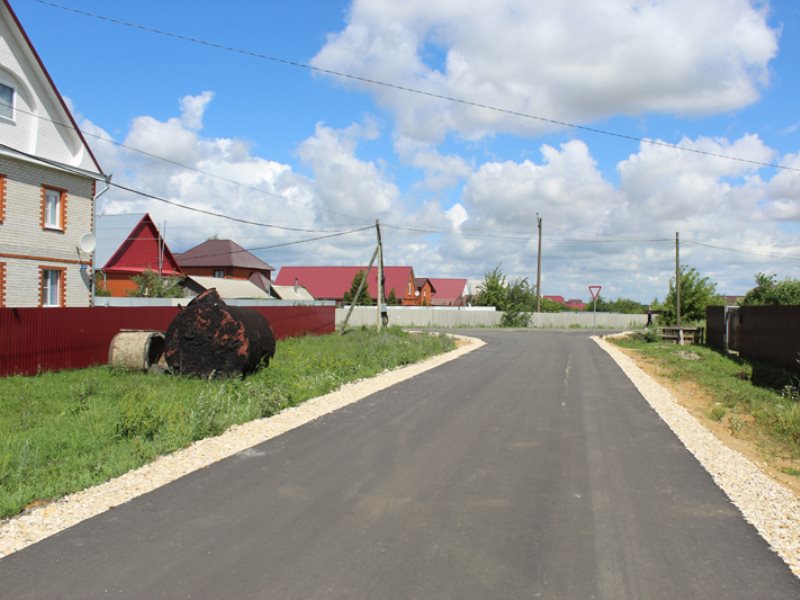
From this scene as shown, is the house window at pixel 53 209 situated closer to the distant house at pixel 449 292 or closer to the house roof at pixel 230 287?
A: the house roof at pixel 230 287

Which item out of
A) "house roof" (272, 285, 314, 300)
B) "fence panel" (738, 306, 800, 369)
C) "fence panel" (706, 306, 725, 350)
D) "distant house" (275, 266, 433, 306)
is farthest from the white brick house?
"distant house" (275, 266, 433, 306)

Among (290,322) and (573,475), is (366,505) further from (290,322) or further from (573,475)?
(290,322)

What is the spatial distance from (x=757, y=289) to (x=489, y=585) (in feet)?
175

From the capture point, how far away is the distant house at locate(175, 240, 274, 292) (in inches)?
2525

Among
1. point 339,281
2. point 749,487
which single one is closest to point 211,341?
point 749,487

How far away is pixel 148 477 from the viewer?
22.5 ft

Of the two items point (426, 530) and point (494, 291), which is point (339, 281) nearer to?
point (494, 291)

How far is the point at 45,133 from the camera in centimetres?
2127

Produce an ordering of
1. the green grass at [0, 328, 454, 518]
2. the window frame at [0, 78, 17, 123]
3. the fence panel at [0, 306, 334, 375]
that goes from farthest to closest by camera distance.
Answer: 1. the window frame at [0, 78, 17, 123]
2. the fence panel at [0, 306, 334, 375]
3. the green grass at [0, 328, 454, 518]

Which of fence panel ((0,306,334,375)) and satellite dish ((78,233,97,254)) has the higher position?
satellite dish ((78,233,97,254))

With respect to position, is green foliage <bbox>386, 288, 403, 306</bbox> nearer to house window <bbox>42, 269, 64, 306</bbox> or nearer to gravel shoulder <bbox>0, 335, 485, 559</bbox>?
house window <bbox>42, 269, 64, 306</bbox>

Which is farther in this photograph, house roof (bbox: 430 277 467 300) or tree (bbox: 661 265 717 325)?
house roof (bbox: 430 277 467 300)

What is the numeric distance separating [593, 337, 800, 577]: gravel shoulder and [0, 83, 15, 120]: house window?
809 inches

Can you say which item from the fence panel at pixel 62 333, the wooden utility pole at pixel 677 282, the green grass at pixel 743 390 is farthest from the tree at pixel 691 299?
the fence panel at pixel 62 333
